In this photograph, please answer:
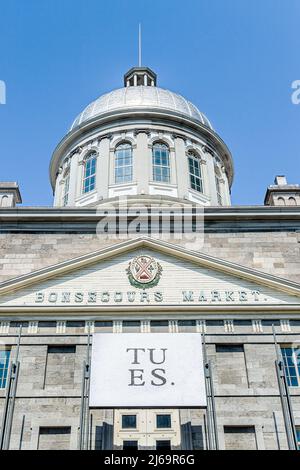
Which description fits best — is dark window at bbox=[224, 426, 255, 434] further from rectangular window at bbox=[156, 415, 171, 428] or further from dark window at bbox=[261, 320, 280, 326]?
dark window at bbox=[261, 320, 280, 326]

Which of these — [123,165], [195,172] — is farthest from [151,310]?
[195,172]

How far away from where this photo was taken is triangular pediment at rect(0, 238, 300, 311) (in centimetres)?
1980

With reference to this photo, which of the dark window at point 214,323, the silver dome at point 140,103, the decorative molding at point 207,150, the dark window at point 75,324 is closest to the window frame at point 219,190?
the decorative molding at point 207,150

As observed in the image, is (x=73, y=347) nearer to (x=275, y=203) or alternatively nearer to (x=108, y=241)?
(x=108, y=241)

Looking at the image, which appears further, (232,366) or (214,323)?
(214,323)

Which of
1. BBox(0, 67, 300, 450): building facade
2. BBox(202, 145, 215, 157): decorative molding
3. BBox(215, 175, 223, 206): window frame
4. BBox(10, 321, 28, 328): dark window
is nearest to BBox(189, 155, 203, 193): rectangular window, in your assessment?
BBox(202, 145, 215, 157): decorative molding

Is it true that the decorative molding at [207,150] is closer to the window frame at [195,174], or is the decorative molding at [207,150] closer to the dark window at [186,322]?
the window frame at [195,174]

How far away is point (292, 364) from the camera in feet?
62.6

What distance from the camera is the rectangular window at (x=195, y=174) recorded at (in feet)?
97.3

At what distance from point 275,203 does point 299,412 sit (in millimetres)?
10523

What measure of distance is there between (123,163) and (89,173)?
1935 millimetres

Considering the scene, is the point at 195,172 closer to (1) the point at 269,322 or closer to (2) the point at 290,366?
(1) the point at 269,322

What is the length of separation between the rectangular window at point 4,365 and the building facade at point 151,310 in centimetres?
4
